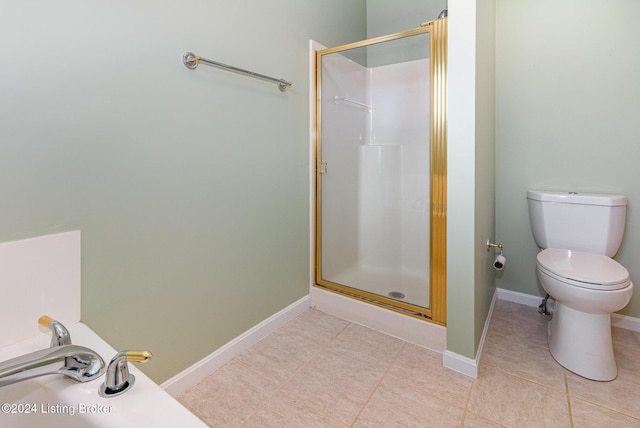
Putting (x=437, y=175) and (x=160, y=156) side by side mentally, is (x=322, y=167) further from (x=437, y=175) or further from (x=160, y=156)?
(x=160, y=156)

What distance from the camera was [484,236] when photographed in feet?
5.71

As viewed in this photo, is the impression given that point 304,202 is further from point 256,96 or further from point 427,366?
point 427,366

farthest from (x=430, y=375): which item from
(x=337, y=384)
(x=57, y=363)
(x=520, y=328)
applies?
(x=57, y=363)

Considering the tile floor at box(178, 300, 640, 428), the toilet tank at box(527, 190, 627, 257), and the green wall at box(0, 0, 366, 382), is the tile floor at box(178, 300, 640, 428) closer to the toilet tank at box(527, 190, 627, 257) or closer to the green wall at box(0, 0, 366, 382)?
the green wall at box(0, 0, 366, 382)

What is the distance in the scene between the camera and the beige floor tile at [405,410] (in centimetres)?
123

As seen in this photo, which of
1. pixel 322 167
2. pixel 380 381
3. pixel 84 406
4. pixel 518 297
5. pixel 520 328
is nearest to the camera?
pixel 84 406

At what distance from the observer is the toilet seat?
1.38 metres

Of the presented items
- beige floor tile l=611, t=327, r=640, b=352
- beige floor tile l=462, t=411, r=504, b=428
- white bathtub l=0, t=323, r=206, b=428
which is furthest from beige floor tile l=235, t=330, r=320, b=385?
beige floor tile l=611, t=327, r=640, b=352

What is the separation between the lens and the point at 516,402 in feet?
4.34

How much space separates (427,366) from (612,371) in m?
0.83

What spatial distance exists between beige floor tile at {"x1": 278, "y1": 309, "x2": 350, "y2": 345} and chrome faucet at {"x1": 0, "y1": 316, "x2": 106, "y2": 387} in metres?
1.23

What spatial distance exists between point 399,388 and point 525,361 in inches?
28.0

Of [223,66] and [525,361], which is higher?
[223,66]

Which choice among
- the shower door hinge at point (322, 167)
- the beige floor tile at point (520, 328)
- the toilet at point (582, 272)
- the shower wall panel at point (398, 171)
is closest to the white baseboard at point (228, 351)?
the shower wall panel at point (398, 171)
